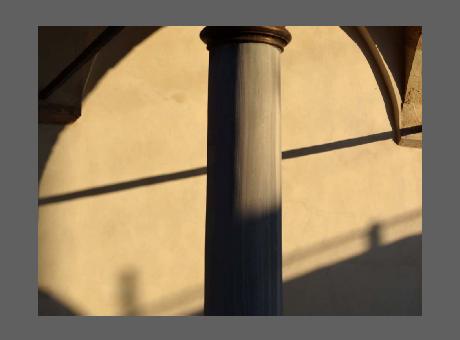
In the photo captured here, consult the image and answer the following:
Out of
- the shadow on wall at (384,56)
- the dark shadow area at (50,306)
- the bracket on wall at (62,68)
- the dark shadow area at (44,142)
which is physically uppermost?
the shadow on wall at (384,56)

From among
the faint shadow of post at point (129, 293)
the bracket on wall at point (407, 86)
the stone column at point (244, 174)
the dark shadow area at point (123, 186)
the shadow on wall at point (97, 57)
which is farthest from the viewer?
the bracket on wall at point (407, 86)

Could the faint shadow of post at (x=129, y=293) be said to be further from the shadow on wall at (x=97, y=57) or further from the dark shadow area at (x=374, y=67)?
the dark shadow area at (x=374, y=67)

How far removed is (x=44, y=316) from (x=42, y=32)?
3072 mm

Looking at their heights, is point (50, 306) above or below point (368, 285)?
below

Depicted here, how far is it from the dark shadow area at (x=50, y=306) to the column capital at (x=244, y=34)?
4.15 m

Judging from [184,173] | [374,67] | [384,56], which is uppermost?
[384,56]

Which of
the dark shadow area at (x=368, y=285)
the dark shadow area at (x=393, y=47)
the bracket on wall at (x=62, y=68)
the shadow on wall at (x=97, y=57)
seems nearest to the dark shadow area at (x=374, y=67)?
the dark shadow area at (x=393, y=47)

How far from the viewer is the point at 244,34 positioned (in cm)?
422

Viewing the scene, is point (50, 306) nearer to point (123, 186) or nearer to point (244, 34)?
point (123, 186)

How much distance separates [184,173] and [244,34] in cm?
411

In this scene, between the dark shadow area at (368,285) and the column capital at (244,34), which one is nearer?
the column capital at (244,34)

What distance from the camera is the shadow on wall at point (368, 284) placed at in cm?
886

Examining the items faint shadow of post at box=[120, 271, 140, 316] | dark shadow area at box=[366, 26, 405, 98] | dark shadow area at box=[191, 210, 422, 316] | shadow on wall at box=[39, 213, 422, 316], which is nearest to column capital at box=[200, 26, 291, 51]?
faint shadow of post at box=[120, 271, 140, 316]

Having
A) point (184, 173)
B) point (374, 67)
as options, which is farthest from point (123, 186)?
point (374, 67)
